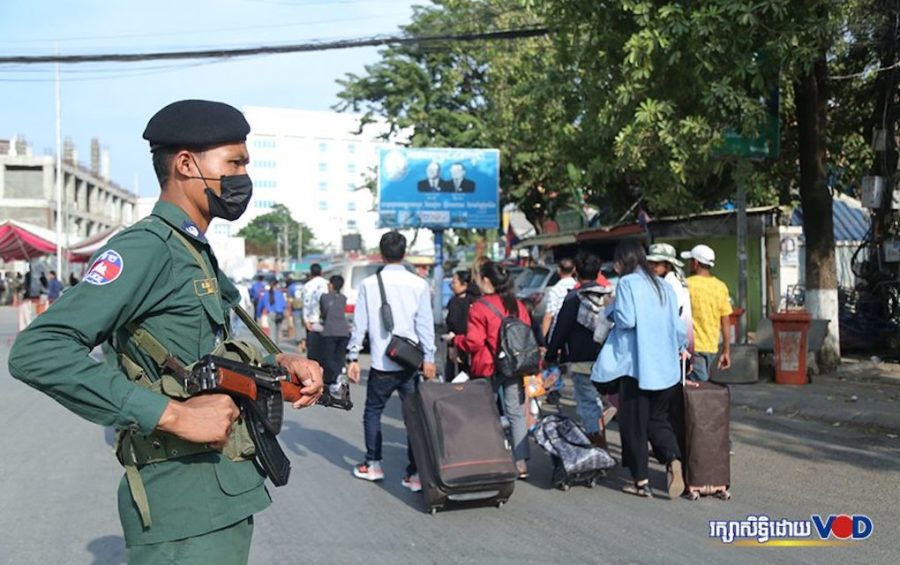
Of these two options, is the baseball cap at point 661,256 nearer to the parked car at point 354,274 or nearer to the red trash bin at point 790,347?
the red trash bin at point 790,347

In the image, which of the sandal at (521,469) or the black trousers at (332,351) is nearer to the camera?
the sandal at (521,469)

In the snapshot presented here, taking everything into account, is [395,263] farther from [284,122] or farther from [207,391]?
[284,122]

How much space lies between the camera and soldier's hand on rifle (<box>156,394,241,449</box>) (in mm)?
2002

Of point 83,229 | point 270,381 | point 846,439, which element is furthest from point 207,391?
point 83,229

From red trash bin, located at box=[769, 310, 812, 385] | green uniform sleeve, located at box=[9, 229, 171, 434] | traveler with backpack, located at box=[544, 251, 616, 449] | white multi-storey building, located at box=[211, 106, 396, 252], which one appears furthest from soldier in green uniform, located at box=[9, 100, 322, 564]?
white multi-storey building, located at box=[211, 106, 396, 252]

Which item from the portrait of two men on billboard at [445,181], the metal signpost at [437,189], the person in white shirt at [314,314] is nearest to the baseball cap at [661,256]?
the person in white shirt at [314,314]

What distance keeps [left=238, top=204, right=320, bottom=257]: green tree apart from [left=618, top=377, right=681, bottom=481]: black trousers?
79.6m

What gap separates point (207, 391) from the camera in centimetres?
210

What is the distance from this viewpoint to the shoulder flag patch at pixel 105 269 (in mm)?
2004

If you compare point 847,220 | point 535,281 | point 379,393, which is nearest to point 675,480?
point 379,393

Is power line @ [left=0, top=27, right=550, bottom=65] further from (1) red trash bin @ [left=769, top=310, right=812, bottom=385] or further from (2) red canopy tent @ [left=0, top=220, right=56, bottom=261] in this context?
(2) red canopy tent @ [left=0, top=220, right=56, bottom=261]

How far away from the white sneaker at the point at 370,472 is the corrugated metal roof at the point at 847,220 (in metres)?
16.4

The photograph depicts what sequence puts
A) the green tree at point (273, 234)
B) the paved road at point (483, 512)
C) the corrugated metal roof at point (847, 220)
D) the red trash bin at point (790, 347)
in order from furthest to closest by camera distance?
the green tree at point (273, 234) → the corrugated metal roof at point (847, 220) → the red trash bin at point (790, 347) → the paved road at point (483, 512)

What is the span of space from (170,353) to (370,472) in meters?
4.67
